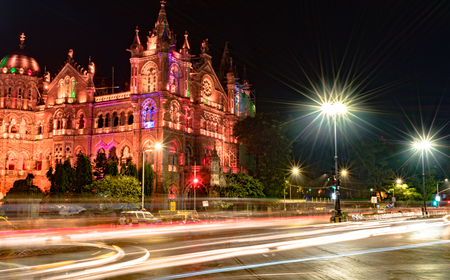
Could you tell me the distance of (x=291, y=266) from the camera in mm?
11758

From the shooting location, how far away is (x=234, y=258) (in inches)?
521

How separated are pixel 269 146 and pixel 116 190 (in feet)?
93.8

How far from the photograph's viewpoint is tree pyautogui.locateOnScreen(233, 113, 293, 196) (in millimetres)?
64812

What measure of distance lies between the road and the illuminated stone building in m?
37.2

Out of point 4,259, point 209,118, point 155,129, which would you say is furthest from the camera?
point 209,118

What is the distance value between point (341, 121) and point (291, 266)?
68356 millimetres

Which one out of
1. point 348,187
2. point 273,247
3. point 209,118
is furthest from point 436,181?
point 273,247

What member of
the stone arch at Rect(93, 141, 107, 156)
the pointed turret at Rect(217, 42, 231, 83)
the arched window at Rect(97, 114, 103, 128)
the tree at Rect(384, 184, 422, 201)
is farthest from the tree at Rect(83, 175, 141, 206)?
the tree at Rect(384, 184, 422, 201)

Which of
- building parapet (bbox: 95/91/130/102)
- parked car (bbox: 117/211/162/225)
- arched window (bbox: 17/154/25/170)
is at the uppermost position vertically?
building parapet (bbox: 95/91/130/102)

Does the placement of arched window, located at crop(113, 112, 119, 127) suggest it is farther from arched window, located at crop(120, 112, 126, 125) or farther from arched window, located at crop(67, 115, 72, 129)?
arched window, located at crop(67, 115, 72, 129)

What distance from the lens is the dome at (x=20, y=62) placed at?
70.3m

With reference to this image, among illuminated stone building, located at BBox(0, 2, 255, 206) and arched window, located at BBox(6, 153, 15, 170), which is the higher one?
illuminated stone building, located at BBox(0, 2, 255, 206)

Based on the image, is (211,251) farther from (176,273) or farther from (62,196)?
(62,196)

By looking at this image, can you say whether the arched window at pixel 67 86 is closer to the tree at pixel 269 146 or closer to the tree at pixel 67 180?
the tree at pixel 67 180
